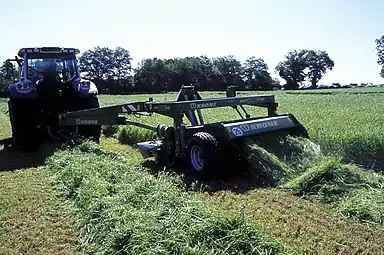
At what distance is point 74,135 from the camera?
340 inches

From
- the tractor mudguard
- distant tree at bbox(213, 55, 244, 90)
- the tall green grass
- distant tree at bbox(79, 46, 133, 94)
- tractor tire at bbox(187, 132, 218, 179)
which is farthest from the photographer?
distant tree at bbox(79, 46, 133, 94)

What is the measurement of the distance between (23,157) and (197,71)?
191ft

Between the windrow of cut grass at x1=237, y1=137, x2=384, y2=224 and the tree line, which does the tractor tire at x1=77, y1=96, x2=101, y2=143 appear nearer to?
the windrow of cut grass at x1=237, y1=137, x2=384, y2=224

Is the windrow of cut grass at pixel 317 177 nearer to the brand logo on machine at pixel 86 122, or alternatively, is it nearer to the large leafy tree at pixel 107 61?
the brand logo on machine at pixel 86 122

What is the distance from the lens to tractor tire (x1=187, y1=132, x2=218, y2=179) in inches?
219

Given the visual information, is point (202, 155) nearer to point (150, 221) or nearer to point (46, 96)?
point (150, 221)

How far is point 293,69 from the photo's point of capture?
8281cm

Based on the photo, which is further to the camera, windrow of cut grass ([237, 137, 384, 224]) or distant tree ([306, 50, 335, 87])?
distant tree ([306, 50, 335, 87])

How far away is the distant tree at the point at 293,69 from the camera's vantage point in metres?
80.9

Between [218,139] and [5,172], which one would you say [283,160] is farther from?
[5,172]

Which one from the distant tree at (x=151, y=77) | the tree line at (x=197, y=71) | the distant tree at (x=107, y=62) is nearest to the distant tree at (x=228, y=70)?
the tree line at (x=197, y=71)

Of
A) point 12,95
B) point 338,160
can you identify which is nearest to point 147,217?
point 338,160

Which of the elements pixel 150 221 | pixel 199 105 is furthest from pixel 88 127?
pixel 150 221

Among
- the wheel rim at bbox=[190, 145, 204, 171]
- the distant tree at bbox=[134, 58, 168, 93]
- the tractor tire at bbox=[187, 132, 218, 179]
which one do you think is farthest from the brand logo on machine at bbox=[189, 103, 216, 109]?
the distant tree at bbox=[134, 58, 168, 93]
